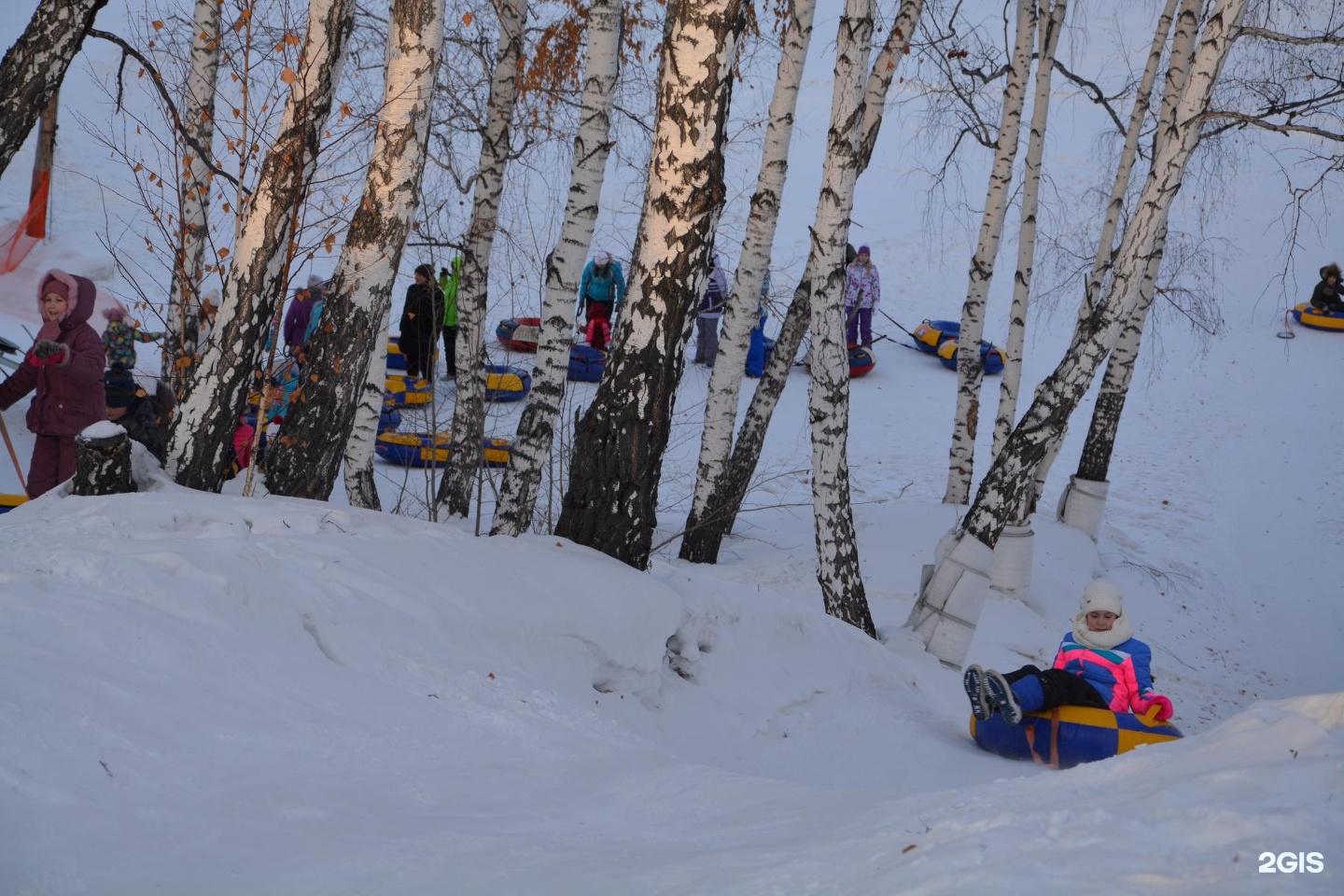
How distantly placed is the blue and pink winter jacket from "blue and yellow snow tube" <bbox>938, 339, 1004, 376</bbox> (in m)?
11.1

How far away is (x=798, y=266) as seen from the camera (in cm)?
2052

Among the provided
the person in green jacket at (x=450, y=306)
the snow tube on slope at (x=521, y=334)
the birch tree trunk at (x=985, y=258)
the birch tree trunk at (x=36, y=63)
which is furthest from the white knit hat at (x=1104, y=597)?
the snow tube on slope at (x=521, y=334)

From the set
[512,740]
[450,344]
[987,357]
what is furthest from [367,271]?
[987,357]

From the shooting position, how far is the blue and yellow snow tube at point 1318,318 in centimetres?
1789

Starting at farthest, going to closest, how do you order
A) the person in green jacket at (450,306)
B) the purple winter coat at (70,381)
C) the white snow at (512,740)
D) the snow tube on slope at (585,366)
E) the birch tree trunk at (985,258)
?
the snow tube on slope at (585,366), the person in green jacket at (450,306), the birch tree trunk at (985,258), the purple winter coat at (70,381), the white snow at (512,740)

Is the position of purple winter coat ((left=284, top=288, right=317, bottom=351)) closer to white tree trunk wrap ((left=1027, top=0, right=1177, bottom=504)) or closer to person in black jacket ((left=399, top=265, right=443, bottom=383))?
person in black jacket ((left=399, top=265, right=443, bottom=383))

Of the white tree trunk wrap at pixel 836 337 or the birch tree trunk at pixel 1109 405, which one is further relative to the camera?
the birch tree trunk at pixel 1109 405

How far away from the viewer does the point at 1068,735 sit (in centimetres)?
482

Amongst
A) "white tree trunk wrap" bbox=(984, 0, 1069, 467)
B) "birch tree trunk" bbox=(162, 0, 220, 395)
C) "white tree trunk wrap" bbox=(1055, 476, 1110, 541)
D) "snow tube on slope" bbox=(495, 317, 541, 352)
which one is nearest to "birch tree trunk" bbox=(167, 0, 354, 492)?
"birch tree trunk" bbox=(162, 0, 220, 395)

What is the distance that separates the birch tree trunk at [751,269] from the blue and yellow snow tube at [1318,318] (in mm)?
14133

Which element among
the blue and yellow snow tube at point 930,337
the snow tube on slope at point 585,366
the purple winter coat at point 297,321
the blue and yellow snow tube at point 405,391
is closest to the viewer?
the purple winter coat at point 297,321

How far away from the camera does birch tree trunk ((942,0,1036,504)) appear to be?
9.24 metres

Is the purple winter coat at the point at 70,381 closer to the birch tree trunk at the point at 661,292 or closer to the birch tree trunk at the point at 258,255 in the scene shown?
the birch tree trunk at the point at 258,255

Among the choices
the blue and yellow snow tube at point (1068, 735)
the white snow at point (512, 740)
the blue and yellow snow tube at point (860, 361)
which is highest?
the blue and yellow snow tube at point (860, 361)
